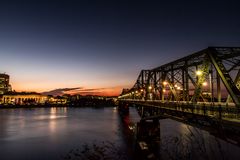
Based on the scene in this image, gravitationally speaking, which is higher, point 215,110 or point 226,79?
point 226,79

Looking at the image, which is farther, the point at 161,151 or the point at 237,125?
the point at 161,151

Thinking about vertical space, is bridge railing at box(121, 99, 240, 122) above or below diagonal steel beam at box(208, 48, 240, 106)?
below

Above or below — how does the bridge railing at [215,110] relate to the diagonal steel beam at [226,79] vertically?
below

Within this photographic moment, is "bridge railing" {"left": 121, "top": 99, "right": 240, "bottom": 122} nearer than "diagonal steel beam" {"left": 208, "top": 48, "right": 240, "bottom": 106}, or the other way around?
"bridge railing" {"left": 121, "top": 99, "right": 240, "bottom": 122}

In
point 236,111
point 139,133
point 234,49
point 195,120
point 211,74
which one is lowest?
point 139,133

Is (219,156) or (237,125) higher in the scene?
(237,125)

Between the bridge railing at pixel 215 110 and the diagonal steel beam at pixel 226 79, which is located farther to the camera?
the diagonal steel beam at pixel 226 79

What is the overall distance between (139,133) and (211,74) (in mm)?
23306

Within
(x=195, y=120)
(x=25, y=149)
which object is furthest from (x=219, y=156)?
(x=25, y=149)

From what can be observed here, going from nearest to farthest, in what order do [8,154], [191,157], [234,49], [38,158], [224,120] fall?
[224,120] → [234,49] → [191,157] → [38,158] → [8,154]

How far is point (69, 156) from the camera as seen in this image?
39.8m

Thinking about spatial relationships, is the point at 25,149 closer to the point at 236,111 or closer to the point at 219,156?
the point at 219,156

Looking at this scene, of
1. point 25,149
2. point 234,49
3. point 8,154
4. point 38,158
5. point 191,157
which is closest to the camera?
point 234,49

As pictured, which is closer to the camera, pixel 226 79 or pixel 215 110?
pixel 226 79
